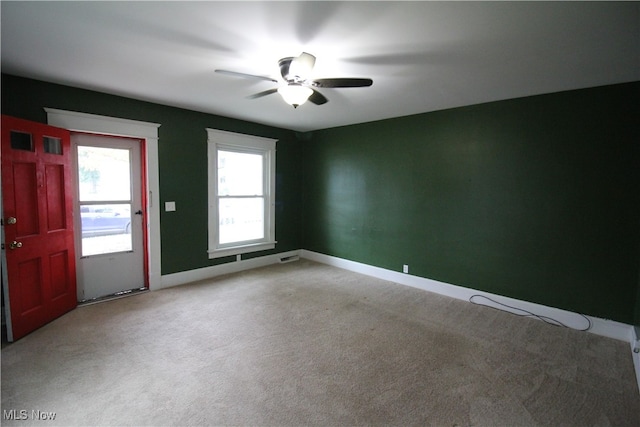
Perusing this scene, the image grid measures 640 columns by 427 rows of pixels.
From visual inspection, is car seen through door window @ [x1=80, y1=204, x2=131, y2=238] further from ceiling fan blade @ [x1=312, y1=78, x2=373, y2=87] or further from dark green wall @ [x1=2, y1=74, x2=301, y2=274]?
ceiling fan blade @ [x1=312, y1=78, x2=373, y2=87]

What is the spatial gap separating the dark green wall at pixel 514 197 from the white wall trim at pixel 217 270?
4.83 ft

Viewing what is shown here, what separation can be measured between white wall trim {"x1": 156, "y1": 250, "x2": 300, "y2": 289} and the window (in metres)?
0.19

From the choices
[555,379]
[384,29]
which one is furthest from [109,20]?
[555,379]

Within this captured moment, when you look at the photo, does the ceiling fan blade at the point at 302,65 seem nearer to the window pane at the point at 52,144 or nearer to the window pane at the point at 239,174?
the window pane at the point at 52,144

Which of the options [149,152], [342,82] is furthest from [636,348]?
[149,152]

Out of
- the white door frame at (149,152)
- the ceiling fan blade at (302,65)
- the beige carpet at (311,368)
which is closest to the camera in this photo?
the beige carpet at (311,368)

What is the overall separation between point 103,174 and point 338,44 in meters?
3.19

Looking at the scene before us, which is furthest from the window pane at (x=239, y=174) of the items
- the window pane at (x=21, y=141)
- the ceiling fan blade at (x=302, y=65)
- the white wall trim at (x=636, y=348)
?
the white wall trim at (x=636, y=348)

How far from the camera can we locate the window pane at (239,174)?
183 inches

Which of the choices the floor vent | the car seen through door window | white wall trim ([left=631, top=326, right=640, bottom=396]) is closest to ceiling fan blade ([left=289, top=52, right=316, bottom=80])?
the car seen through door window

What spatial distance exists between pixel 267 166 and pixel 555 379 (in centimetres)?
453

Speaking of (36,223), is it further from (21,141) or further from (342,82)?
(342,82)

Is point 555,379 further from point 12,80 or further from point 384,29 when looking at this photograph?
point 12,80

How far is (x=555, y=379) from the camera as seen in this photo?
2211 mm
